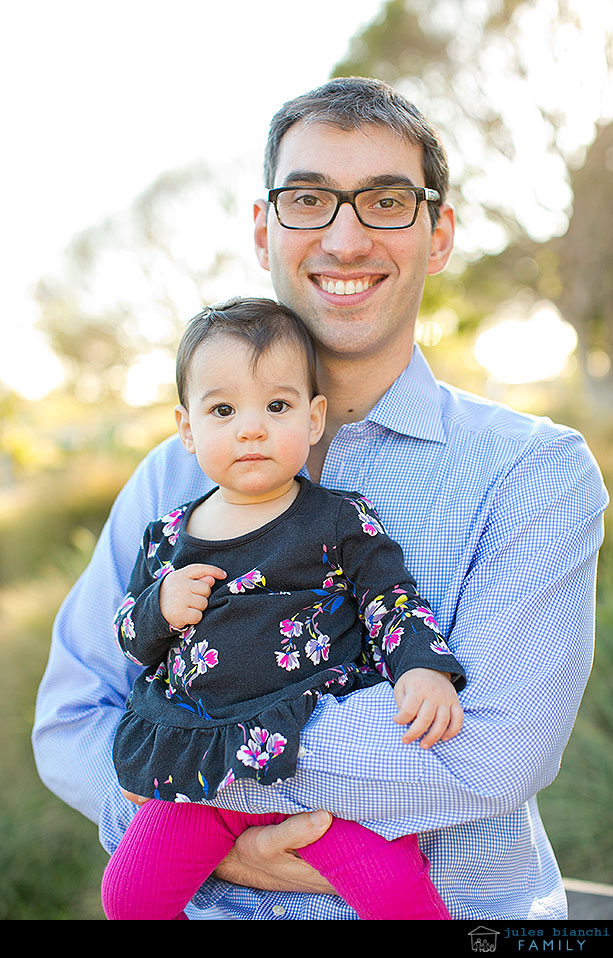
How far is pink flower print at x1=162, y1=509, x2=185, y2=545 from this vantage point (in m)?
2.04

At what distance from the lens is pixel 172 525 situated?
2064mm

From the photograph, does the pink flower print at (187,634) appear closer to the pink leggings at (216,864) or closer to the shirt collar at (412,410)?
the pink leggings at (216,864)

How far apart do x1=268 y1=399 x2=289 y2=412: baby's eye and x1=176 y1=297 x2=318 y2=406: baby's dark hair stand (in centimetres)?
11

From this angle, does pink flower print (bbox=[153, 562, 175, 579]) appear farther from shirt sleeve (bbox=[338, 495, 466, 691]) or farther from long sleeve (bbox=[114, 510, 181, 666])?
shirt sleeve (bbox=[338, 495, 466, 691])

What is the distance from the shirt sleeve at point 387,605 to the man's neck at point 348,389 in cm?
57

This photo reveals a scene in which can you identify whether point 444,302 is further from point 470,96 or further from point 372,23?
point 372,23

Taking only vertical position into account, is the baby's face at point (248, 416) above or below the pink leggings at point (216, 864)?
above

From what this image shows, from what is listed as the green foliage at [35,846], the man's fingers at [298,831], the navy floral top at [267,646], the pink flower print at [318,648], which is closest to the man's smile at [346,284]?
the navy floral top at [267,646]

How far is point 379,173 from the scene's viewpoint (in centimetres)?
234

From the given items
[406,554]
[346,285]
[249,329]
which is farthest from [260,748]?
[346,285]

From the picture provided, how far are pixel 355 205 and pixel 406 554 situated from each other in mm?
1038

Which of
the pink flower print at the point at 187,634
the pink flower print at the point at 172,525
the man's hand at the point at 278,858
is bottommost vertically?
the man's hand at the point at 278,858
